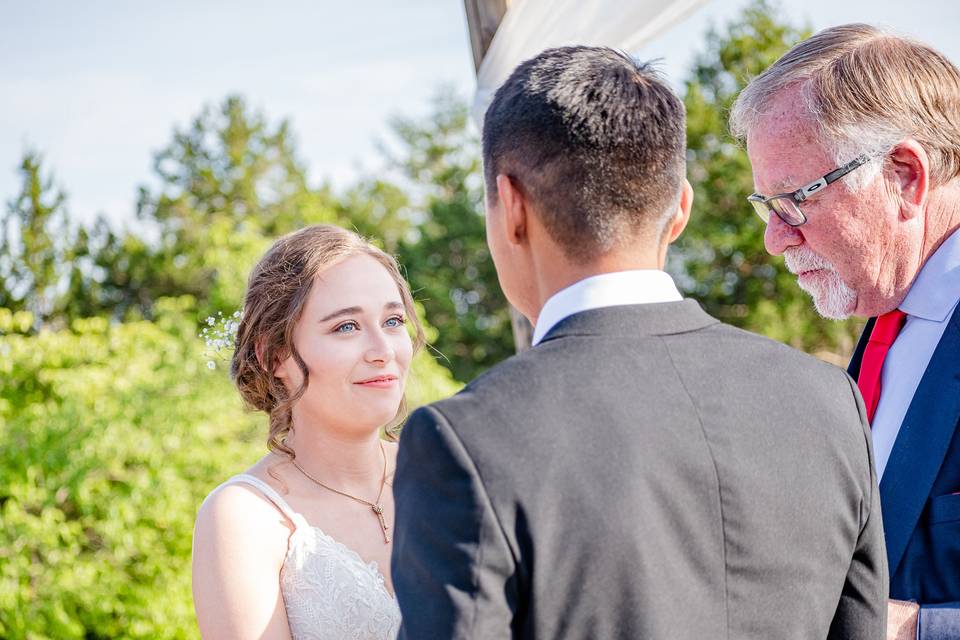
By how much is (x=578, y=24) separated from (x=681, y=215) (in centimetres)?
206

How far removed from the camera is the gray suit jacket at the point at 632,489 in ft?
4.42

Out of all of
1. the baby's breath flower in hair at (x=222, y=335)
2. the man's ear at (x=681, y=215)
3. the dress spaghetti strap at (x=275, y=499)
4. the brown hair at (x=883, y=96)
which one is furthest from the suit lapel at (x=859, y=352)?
the baby's breath flower in hair at (x=222, y=335)

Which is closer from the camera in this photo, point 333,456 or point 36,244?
point 333,456

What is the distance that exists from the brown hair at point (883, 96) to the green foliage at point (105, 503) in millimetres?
5845

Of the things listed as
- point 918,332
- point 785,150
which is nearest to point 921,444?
point 918,332

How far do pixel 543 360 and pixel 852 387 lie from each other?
59 cm

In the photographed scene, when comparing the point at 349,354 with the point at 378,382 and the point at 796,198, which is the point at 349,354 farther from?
the point at 796,198

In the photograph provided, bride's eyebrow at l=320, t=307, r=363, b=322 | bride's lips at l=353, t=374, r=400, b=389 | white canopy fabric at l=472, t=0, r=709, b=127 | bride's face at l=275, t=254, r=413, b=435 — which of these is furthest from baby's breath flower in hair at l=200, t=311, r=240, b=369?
white canopy fabric at l=472, t=0, r=709, b=127

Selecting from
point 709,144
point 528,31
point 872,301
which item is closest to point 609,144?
point 872,301

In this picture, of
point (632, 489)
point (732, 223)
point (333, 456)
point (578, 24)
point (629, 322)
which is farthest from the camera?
point (732, 223)

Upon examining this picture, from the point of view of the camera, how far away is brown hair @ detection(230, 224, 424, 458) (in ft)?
9.39

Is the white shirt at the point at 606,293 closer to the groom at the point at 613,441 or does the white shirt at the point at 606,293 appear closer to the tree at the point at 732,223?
the groom at the point at 613,441

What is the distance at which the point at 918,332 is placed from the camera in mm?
2305

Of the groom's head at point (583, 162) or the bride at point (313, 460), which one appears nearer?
the groom's head at point (583, 162)
